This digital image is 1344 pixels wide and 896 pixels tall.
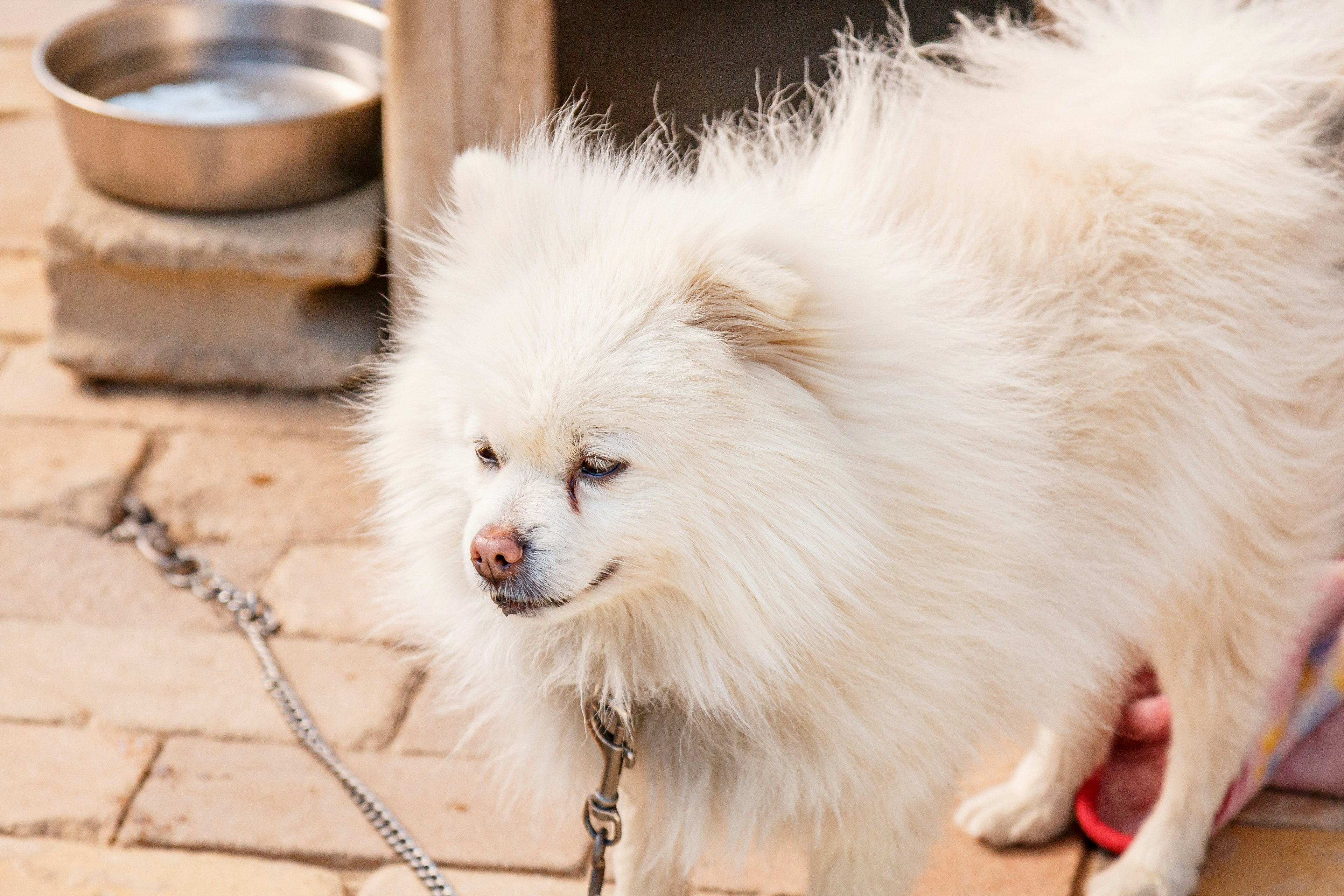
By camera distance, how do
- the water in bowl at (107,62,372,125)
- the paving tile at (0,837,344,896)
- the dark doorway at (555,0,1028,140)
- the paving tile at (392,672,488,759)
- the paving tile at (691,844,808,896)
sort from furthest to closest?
the water in bowl at (107,62,372,125), the dark doorway at (555,0,1028,140), the paving tile at (392,672,488,759), the paving tile at (691,844,808,896), the paving tile at (0,837,344,896)

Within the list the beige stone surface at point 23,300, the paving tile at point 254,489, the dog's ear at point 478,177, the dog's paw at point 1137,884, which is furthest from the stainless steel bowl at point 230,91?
the dog's paw at point 1137,884

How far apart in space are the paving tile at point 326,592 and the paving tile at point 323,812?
1.47 feet

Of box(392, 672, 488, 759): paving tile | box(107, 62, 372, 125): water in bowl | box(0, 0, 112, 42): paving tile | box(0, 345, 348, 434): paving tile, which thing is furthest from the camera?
box(0, 0, 112, 42): paving tile

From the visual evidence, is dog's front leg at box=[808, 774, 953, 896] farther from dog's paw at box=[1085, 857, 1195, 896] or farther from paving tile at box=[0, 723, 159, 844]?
paving tile at box=[0, 723, 159, 844]

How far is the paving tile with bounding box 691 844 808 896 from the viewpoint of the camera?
2.51m

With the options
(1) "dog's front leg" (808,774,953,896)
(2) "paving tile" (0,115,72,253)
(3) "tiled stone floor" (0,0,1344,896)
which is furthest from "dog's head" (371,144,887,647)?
(2) "paving tile" (0,115,72,253)

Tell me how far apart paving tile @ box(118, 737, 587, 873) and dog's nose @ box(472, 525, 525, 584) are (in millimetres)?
953

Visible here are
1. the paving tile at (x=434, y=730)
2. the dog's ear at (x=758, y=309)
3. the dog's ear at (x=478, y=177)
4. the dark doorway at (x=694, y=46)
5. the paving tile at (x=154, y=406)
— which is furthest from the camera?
the paving tile at (x=154, y=406)

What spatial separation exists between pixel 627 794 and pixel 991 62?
4.62 ft

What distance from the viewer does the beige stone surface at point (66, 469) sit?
3539 mm

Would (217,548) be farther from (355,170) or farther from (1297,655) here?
(1297,655)

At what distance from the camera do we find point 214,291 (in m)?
4.02

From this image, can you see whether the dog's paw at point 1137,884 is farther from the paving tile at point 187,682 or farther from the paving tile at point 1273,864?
the paving tile at point 187,682

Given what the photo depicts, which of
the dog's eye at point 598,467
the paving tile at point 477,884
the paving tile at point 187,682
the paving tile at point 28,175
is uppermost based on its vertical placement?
the dog's eye at point 598,467
